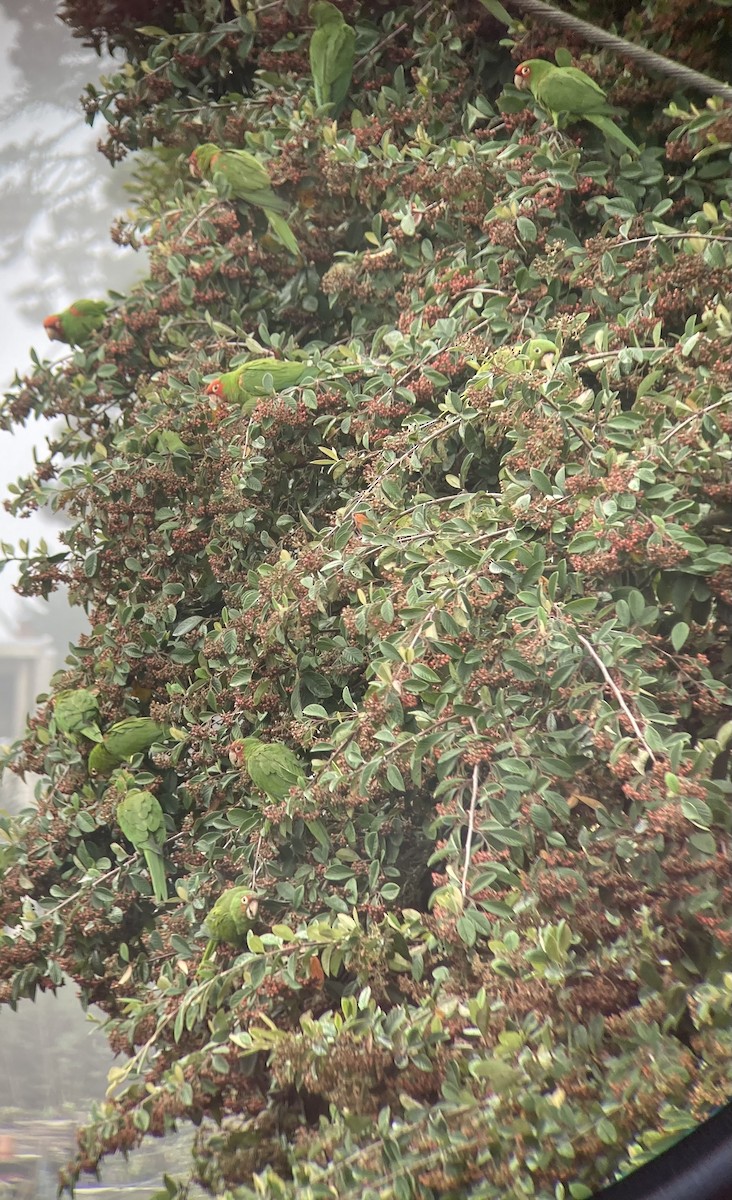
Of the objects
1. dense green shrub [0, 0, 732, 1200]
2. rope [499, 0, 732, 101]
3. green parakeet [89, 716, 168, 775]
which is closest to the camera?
dense green shrub [0, 0, 732, 1200]

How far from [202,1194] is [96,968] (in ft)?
0.70

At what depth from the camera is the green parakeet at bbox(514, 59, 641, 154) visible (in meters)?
0.70

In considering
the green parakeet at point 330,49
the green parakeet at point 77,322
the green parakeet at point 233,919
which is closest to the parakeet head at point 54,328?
the green parakeet at point 77,322

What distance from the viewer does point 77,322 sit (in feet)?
2.79

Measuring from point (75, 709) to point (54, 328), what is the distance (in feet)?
1.18

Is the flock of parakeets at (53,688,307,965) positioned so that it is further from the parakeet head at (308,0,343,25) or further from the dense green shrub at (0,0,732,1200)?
the parakeet head at (308,0,343,25)

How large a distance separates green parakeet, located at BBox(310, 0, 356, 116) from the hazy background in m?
0.19

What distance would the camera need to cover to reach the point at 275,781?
0.69 metres

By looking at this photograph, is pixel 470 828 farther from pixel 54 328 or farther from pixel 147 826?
pixel 54 328

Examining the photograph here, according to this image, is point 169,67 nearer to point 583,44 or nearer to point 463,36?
point 463,36

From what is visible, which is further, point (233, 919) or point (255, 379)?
point (255, 379)

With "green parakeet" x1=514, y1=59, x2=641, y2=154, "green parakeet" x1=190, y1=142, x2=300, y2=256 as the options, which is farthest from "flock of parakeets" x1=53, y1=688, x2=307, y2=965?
"green parakeet" x1=514, y1=59, x2=641, y2=154

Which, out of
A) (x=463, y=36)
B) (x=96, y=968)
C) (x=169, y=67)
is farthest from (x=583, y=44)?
(x=96, y=968)

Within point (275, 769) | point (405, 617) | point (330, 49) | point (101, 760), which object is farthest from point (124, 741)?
point (330, 49)
